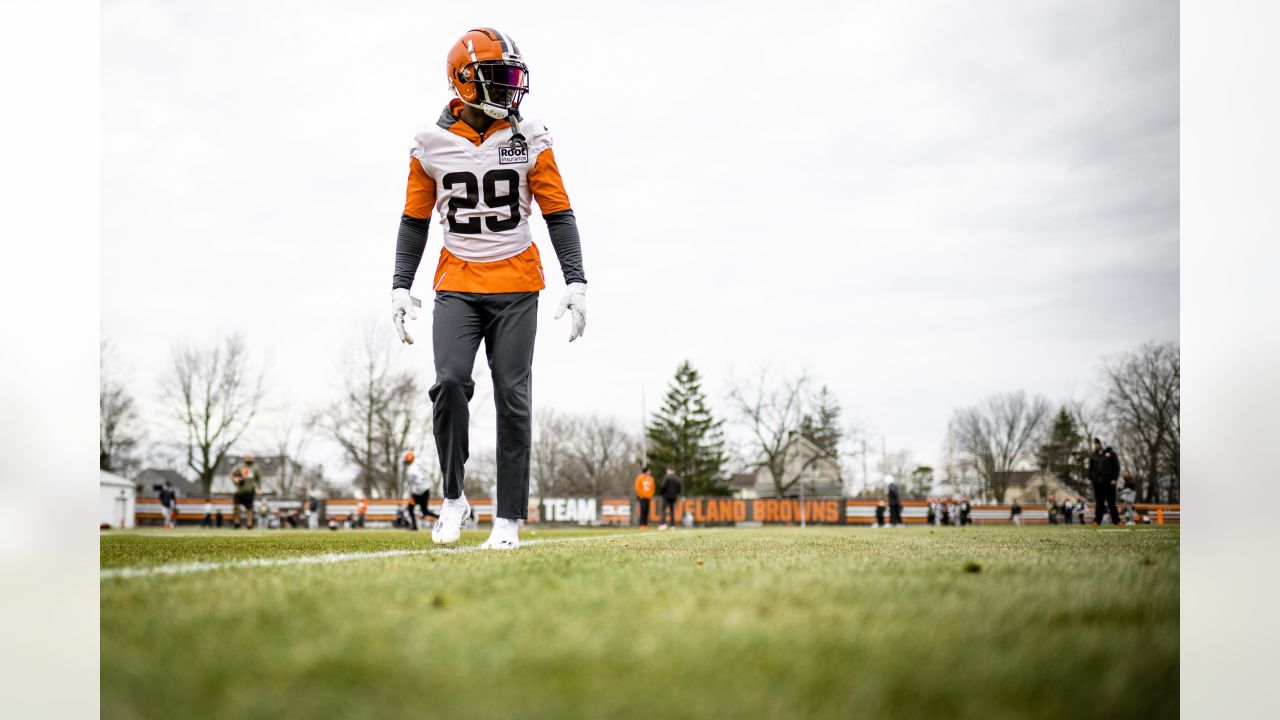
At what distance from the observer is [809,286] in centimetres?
5372

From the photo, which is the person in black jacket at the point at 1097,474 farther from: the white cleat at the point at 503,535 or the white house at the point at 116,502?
the white house at the point at 116,502

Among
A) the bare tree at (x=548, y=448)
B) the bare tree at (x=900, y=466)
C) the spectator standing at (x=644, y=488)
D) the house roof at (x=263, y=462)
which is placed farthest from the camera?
the bare tree at (x=900, y=466)

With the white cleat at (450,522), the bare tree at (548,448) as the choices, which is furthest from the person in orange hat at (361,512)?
the white cleat at (450,522)

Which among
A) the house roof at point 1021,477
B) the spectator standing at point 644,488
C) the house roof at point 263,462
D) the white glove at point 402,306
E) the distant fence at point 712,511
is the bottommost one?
the house roof at point 1021,477

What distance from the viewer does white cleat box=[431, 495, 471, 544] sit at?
454cm

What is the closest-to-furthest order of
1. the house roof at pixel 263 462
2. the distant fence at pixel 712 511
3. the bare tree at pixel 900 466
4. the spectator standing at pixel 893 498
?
1. the spectator standing at pixel 893 498
2. the distant fence at pixel 712 511
3. the house roof at pixel 263 462
4. the bare tree at pixel 900 466

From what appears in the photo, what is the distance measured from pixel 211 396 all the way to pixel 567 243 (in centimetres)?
3794

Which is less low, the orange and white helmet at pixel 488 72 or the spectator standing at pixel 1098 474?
the orange and white helmet at pixel 488 72

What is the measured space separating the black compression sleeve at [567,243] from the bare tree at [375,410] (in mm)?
37005

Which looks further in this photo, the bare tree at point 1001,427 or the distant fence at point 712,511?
the bare tree at point 1001,427

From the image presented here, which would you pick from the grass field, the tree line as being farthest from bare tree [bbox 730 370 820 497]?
the grass field

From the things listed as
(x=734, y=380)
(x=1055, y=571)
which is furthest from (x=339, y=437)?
(x=1055, y=571)

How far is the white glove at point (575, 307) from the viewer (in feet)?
14.7
